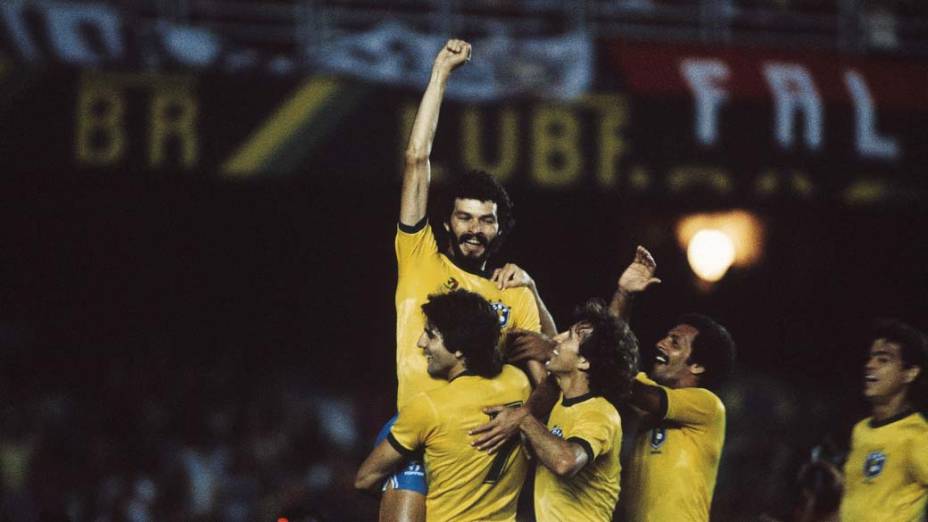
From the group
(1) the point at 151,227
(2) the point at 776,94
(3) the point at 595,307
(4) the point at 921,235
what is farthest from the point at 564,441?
(4) the point at 921,235

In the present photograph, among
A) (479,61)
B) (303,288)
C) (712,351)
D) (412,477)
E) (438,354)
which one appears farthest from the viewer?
(303,288)

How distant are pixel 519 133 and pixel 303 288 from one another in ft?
14.3

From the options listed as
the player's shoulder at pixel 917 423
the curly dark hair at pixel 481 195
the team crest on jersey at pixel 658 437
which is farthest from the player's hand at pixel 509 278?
the player's shoulder at pixel 917 423

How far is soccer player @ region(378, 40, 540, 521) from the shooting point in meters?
7.09

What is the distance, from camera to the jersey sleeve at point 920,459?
7.49 meters

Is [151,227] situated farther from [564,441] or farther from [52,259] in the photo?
[564,441]

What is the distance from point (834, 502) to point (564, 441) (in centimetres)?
237

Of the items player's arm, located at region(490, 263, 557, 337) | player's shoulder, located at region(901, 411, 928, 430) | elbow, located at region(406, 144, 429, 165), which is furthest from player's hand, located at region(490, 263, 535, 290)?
player's shoulder, located at region(901, 411, 928, 430)

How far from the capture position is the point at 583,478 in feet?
23.4

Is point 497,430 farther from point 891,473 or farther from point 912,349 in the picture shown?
point 912,349

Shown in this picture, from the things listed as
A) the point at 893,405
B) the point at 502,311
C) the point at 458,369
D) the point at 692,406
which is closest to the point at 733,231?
the point at 893,405

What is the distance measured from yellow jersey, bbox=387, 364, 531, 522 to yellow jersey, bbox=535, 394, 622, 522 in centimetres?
21

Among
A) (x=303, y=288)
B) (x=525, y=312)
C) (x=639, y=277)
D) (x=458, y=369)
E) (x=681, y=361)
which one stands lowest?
(x=303, y=288)

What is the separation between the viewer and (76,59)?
1244cm
